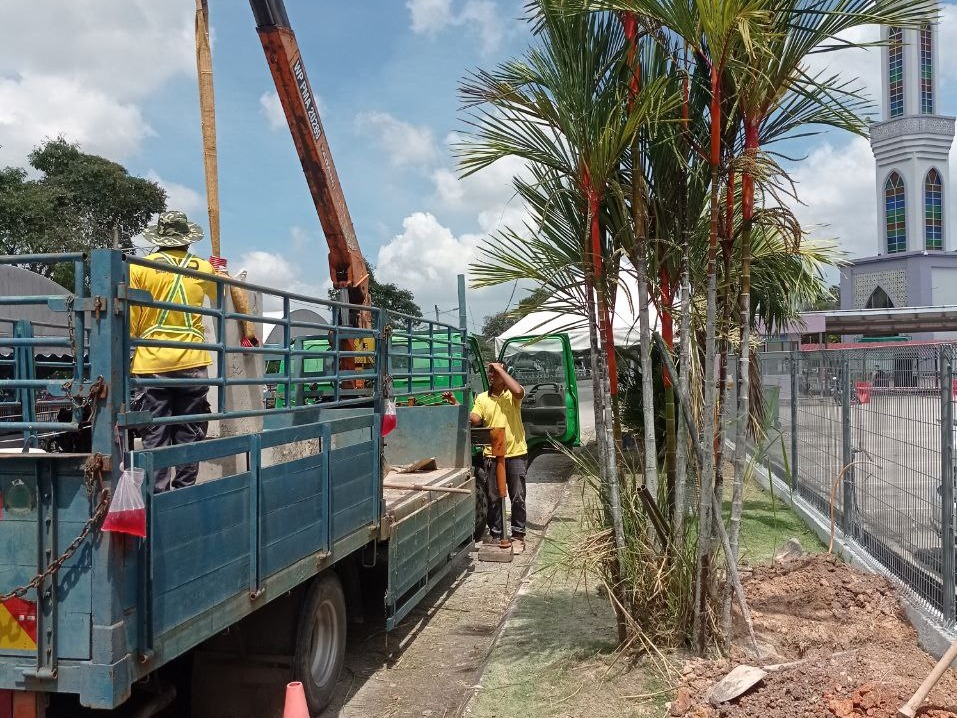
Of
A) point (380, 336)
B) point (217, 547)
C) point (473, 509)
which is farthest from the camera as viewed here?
point (473, 509)

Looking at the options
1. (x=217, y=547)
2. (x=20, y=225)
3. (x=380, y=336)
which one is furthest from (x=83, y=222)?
(x=217, y=547)

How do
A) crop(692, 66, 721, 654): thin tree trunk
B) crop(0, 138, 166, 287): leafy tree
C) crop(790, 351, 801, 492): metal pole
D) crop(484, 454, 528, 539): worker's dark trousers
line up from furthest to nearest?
crop(0, 138, 166, 287): leafy tree → crop(790, 351, 801, 492): metal pole → crop(484, 454, 528, 539): worker's dark trousers → crop(692, 66, 721, 654): thin tree trunk

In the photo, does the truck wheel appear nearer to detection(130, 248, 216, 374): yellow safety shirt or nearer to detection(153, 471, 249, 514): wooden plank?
detection(130, 248, 216, 374): yellow safety shirt

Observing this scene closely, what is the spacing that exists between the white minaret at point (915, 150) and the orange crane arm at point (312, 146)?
3082 centimetres

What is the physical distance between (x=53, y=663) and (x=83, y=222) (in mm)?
27310

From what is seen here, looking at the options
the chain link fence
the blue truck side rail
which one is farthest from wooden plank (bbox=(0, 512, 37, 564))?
the chain link fence

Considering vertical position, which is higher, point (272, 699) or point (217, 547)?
point (217, 547)

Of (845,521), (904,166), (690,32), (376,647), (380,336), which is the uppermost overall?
(904,166)

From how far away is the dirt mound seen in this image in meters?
3.60

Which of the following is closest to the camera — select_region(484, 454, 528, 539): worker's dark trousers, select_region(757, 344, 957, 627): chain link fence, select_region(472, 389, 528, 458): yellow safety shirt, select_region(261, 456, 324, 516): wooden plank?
select_region(261, 456, 324, 516): wooden plank

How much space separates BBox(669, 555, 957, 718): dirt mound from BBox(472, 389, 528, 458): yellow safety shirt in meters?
2.90

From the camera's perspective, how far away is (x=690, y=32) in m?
3.90

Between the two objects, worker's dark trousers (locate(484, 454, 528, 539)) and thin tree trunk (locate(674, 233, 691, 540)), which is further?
worker's dark trousers (locate(484, 454, 528, 539))

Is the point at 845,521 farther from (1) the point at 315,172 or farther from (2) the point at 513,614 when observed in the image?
(1) the point at 315,172
